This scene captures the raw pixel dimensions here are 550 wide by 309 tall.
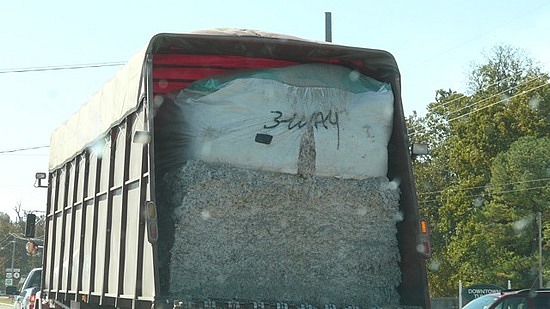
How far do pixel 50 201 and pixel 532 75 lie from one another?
165ft

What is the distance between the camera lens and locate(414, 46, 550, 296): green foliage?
53.6m

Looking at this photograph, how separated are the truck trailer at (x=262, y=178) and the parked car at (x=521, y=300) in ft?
17.1

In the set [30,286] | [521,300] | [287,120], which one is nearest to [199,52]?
[287,120]

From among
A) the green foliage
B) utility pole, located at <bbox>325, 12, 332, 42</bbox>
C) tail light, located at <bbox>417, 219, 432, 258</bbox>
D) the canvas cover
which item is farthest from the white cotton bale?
the green foliage

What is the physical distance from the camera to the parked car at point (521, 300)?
13664 mm

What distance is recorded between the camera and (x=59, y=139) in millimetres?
13359

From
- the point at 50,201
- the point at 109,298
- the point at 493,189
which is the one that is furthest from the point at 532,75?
the point at 109,298

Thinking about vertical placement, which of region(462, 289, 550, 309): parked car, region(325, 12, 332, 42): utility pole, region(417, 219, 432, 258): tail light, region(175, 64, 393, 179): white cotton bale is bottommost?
region(462, 289, 550, 309): parked car

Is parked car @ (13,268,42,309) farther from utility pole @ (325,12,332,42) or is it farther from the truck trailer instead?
the truck trailer

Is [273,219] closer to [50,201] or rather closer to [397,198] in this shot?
[397,198]

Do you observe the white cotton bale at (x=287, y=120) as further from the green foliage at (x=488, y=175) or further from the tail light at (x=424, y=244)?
the green foliage at (x=488, y=175)

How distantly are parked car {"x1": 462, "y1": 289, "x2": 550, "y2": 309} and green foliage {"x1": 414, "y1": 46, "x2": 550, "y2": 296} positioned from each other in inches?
1555

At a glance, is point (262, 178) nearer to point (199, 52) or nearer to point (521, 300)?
point (199, 52)

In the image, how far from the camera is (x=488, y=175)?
2269 inches
